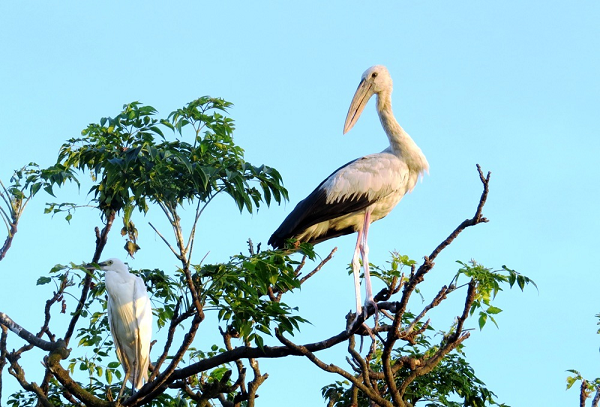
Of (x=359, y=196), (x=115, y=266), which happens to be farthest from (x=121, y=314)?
(x=359, y=196)

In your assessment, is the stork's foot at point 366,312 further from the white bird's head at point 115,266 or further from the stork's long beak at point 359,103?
the stork's long beak at point 359,103

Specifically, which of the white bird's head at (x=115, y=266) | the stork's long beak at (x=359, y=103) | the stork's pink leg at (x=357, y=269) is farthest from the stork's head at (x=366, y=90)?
the white bird's head at (x=115, y=266)

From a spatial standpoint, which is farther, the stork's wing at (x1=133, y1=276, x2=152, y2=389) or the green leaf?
the stork's wing at (x1=133, y1=276, x2=152, y2=389)

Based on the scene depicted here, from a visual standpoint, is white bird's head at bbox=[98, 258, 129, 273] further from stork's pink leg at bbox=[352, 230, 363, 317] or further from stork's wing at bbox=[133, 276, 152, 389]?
stork's pink leg at bbox=[352, 230, 363, 317]

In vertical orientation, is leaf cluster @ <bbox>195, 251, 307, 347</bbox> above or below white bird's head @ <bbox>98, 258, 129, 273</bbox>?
below

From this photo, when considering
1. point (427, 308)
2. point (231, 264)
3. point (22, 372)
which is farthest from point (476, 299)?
point (22, 372)

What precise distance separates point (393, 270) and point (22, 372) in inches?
125

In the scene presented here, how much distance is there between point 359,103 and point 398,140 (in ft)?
2.52

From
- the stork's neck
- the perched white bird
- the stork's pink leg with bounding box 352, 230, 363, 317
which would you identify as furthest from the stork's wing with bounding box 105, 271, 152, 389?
the stork's neck

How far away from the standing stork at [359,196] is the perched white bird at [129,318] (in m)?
1.39

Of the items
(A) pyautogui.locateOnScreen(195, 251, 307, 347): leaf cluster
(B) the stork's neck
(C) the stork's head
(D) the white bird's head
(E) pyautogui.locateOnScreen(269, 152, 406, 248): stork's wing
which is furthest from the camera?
(C) the stork's head

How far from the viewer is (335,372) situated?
18.5ft

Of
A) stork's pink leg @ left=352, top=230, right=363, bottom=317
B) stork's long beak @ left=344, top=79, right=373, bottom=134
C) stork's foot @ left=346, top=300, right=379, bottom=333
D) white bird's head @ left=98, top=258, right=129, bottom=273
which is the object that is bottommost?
stork's foot @ left=346, top=300, right=379, bottom=333

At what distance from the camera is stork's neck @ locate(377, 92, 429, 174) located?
8414mm
